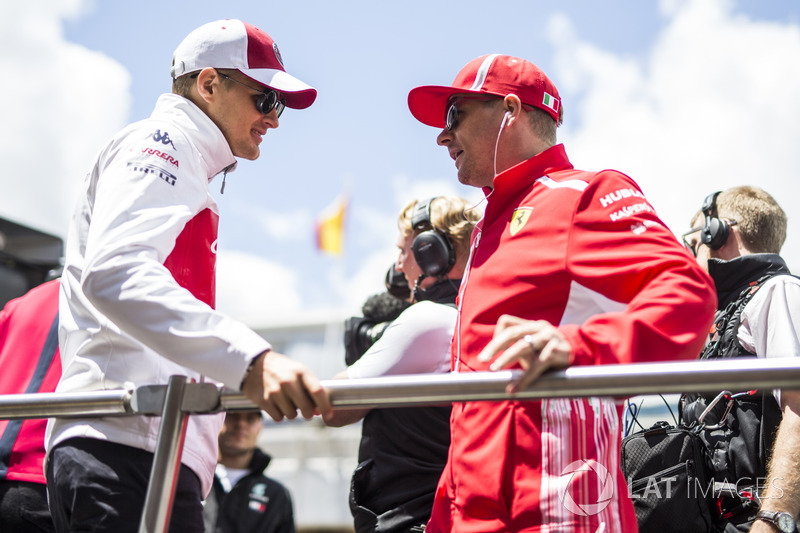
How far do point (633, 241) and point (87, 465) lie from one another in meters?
1.38

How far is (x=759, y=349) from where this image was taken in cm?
288

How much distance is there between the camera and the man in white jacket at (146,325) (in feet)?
5.71

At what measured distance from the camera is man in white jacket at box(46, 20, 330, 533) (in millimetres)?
1741

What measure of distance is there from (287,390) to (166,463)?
0.36 metres

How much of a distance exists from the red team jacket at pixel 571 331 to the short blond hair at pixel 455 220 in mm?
1283

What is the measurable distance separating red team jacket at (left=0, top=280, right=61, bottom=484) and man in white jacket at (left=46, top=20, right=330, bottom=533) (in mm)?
Result: 618

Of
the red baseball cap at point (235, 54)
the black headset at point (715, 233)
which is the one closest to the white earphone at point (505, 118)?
the red baseball cap at point (235, 54)

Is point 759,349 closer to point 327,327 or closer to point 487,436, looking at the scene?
point 487,436

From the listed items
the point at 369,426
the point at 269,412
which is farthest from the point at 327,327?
Result: the point at 269,412

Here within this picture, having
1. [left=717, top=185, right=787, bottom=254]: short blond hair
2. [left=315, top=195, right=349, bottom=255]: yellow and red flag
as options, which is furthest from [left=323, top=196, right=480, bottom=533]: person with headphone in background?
[left=315, top=195, right=349, bottom=255]: yellow and red flag

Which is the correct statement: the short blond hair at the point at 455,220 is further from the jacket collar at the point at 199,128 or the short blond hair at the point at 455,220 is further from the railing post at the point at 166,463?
the railing post at the point at 166,463

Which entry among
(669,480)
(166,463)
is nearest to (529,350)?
(166,463)

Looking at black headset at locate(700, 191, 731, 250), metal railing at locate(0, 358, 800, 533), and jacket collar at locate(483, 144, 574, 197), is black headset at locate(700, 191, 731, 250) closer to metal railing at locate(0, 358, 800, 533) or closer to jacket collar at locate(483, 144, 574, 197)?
jacket collar at locate(483, 144, 574, 197)

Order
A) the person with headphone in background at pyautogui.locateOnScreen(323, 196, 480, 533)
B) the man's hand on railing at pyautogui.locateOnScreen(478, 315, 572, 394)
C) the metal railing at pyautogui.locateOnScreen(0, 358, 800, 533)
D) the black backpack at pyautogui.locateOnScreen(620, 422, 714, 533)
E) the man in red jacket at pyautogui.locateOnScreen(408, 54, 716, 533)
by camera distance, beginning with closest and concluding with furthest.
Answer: the metal railing at pyautogui.locateOnScreen(0, 358, 800, 533)
the man's hand on railing at pyautogui.locateOnScreen(478, 315, 572, 394)
the man in red jacket at pyautogui.locateOnScreen(408, 54, 716, 533)
the black backpack at pyautogui.locateOnScreen(620, 422, 714, 533)
the person with headphone in background at pyautogui.locateOnScreen(323, 196, 480, 533)
